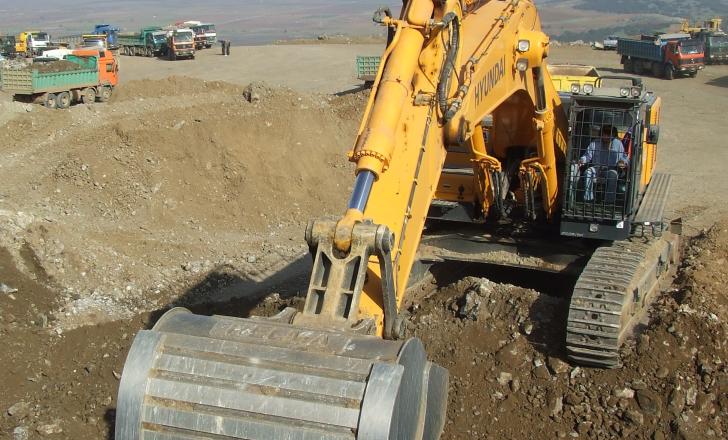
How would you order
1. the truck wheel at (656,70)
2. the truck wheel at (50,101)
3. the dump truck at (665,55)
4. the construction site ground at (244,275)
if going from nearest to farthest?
the construction site ground at (244,275) → the truck wheel at (50,101) → the dump truck at (665,55) → the truck wheel at (656,70)

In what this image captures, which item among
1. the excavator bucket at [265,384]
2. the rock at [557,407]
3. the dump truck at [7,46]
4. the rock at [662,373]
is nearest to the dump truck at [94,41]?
the dump truck at [7,46]

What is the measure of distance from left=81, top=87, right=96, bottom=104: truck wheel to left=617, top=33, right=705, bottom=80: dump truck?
23210 mm

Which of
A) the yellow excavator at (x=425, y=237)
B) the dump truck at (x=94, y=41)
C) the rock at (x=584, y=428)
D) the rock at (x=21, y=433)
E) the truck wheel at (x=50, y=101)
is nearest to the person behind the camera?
the yellow excavator at (x=425, y=237)

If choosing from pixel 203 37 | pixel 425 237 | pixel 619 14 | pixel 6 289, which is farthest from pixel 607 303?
pixel 619 14

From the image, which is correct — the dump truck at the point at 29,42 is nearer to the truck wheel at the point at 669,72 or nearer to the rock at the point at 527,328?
the truck wheel at the point at 669,72

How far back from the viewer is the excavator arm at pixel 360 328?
4.62 meters

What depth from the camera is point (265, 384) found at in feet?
15.4

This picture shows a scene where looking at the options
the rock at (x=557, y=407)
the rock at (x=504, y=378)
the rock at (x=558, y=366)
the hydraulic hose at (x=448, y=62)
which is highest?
the hydraulic hose at (x=448, y=62)

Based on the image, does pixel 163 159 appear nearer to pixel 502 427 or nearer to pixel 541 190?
pixel 541 190

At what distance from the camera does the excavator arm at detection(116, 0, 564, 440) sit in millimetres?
4625

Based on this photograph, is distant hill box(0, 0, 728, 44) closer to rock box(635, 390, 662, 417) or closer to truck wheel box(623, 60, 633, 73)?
truck wheel box(623, 60, 633, 73)

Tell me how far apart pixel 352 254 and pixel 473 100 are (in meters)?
2.15

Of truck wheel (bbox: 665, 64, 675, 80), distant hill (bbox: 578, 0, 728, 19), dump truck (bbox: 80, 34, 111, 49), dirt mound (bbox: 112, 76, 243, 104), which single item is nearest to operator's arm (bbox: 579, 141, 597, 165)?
dirt mound (bbox: 112, 76, 243, 104)

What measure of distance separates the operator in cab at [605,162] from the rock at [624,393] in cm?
221
